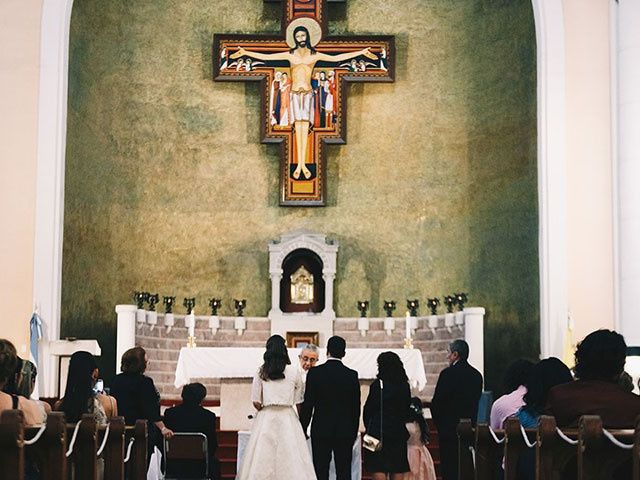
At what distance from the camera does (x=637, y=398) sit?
5.23 metres

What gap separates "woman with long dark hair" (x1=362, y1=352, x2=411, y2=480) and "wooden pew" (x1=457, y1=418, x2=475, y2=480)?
2.86ft

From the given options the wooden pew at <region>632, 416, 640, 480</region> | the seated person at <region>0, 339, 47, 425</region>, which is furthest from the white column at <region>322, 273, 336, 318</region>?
the wooden pew at <region>632, 416, 640, 480</region>

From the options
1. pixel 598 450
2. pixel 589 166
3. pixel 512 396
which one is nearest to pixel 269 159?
pixel 589 166

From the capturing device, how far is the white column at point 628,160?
1375 cm

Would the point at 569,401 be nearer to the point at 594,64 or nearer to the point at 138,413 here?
the point at 138,413

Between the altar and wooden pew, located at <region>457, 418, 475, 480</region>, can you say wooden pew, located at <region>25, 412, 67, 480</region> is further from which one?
the altar

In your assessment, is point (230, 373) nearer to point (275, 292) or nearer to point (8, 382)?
point (275, 292)

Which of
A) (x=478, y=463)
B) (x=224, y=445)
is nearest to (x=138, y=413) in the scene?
(x=478, y=463)

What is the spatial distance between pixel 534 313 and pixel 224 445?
16.1 feet

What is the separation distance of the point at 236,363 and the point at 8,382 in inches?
258

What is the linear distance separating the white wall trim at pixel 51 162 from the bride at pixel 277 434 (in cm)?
602

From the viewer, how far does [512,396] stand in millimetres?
7895

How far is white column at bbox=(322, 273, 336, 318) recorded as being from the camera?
16.7 meters

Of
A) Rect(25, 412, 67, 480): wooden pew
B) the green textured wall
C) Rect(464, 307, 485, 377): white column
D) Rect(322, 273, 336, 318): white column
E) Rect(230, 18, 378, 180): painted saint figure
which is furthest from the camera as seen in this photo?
Rect(230, 18, 378, 180): painted saint figure
